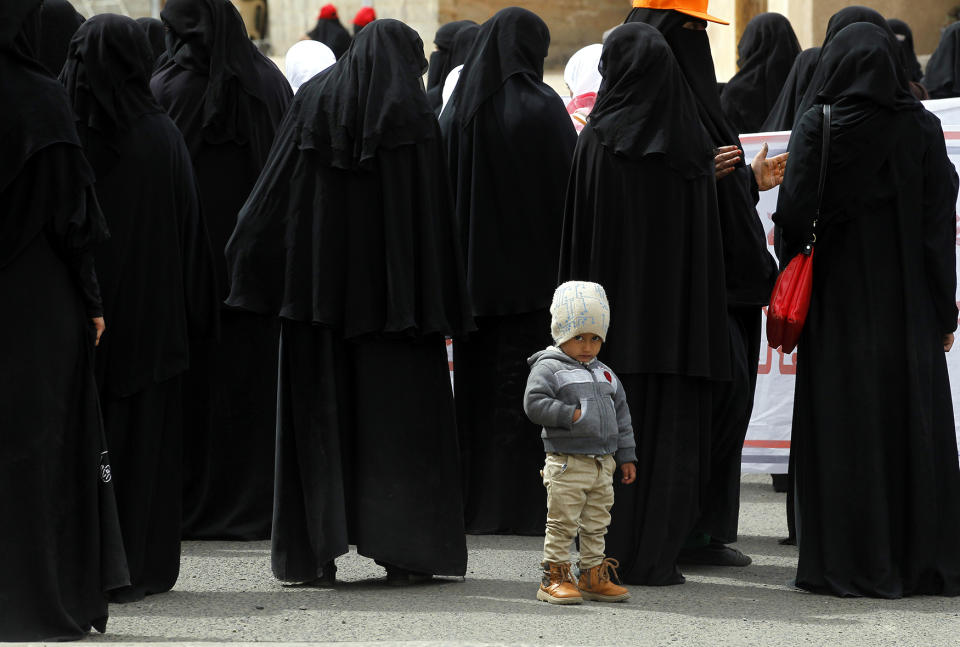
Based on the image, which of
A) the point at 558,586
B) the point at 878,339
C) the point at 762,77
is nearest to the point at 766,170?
the point at 878,339

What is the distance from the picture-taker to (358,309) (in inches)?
222

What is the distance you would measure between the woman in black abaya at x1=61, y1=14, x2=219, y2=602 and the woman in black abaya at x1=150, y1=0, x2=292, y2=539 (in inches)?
41.9

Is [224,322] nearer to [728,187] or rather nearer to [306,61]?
[728,187]

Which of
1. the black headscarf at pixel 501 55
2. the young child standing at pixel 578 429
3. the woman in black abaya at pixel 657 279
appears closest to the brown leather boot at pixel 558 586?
the young child standing at pixel 578 429

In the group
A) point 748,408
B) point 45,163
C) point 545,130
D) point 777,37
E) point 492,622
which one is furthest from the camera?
Result: point 777,37

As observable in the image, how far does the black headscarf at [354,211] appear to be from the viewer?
222 inches

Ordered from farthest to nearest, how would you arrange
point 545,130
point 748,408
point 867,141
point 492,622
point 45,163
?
point 545,130, point 748,408, point 867,141, point 492,622, point 45,163

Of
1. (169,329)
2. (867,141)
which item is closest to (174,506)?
(169,329)

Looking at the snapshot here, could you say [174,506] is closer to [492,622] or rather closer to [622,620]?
[492,622]

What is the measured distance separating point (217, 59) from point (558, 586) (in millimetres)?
2780

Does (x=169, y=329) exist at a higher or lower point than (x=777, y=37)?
lower

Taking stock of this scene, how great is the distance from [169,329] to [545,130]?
1.97 metres

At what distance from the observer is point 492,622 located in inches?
204

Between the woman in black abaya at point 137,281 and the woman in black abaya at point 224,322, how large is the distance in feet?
3.49
